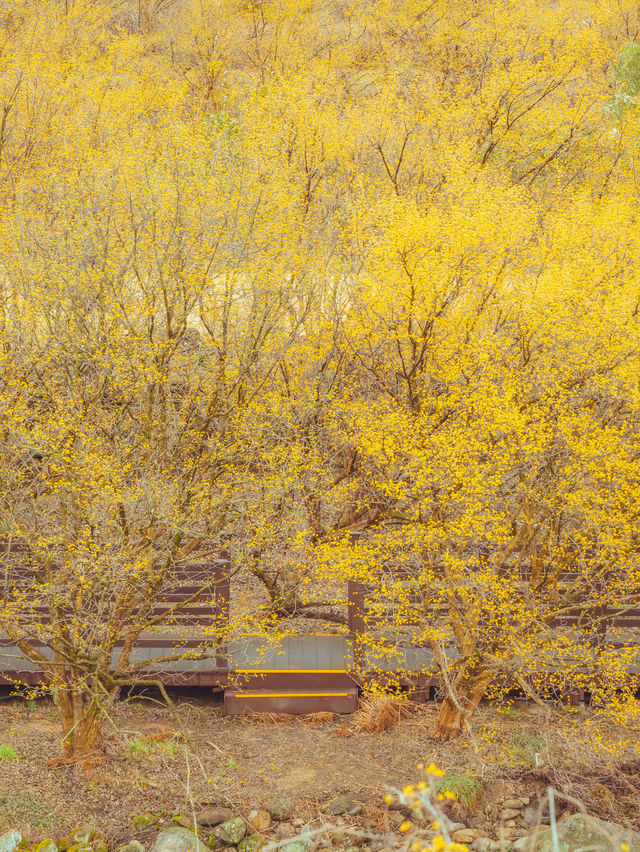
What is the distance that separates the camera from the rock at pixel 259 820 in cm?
802

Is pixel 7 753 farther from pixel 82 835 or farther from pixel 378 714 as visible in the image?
pixel 378 714

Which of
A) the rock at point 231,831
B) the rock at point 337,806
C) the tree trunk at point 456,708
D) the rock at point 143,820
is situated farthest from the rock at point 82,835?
the tree trunk at point 456,708

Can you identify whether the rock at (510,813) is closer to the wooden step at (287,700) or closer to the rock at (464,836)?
the rock at (464,836)

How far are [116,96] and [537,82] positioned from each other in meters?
10.0

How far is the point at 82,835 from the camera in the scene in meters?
7.58

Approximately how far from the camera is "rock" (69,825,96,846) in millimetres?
7520

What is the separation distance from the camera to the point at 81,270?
1035 cm

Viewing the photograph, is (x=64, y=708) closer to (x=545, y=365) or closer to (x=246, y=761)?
(x=246, y=761)

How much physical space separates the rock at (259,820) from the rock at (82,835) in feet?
5.54

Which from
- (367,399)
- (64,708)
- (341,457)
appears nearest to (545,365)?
(367,399)

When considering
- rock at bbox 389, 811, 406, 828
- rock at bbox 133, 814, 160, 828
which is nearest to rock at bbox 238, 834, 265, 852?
rock at bbox 133, 814, 160, 828

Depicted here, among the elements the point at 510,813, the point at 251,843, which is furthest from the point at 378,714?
the point at 251,843

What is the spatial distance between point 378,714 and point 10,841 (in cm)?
463

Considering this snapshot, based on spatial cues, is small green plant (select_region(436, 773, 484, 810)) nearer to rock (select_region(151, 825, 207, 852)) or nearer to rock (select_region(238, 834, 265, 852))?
rock (select_region(238, 834, 265, 852))
